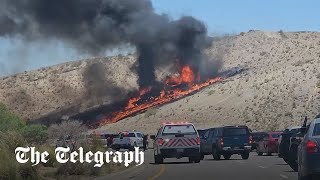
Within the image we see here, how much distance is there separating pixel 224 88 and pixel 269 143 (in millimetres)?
51089

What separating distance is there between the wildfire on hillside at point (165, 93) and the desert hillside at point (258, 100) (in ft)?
5.35

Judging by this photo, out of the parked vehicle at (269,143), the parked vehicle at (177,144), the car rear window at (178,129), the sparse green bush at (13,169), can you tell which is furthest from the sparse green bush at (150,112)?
the sparse green bush at (13,169)

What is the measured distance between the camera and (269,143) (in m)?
38.9

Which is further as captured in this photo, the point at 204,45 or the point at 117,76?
the point at 117,76

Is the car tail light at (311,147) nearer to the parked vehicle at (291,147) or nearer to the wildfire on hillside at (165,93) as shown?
the parked vehicle at (291,147)

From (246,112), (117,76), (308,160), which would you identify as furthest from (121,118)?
(308,160)

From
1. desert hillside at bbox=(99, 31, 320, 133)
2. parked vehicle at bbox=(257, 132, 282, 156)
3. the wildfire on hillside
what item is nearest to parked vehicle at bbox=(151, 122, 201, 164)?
parked vehicle at bbox=(257, 132, 282, 156)

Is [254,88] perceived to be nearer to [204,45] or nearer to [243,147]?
[204,45]

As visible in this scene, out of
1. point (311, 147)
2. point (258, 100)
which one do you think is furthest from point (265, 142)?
point (258, 100)

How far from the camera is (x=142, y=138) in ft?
173

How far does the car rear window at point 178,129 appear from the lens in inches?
1275

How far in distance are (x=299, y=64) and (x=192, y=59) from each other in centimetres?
1560

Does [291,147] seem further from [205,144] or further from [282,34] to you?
[282,34]

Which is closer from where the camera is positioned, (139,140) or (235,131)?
(235,131)
